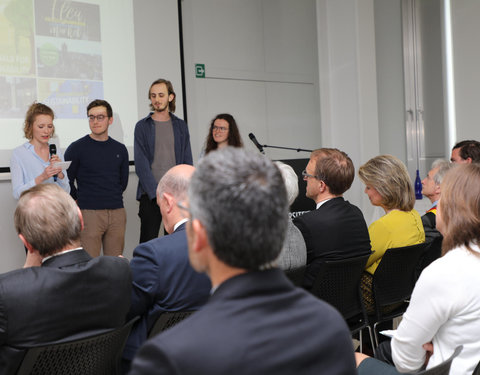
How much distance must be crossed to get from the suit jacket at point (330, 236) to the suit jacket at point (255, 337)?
175 centimetres

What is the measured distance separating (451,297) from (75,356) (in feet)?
3.64

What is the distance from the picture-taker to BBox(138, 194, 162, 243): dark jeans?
477cm

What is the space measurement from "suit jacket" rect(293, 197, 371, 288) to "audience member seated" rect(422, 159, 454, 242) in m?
0.59

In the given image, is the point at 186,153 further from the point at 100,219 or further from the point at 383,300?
the point at 383,300

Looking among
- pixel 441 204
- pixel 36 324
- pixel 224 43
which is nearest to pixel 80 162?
pixel 224 43

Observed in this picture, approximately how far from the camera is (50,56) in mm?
4793

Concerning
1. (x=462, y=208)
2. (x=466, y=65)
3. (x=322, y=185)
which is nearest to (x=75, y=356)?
(x=462, y=208)

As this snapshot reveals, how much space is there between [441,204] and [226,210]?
1.03 metres

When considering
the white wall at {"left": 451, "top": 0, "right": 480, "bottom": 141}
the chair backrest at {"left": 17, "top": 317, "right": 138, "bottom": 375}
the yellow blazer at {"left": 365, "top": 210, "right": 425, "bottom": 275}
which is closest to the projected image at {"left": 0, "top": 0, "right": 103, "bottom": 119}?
the yellow blazer at {"left": 365, "top": 210, "right": 425, "bottom": 275}

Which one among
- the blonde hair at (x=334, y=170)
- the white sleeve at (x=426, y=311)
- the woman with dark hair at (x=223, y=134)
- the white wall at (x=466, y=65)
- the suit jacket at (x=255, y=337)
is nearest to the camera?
the suit jacket at (x=255, y=337)

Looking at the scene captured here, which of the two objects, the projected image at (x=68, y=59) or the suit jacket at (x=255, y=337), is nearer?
the suit jacket at (x=255, y=337)

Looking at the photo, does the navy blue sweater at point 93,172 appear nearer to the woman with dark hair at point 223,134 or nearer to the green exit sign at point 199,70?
the woman with dark hair at point 223,134

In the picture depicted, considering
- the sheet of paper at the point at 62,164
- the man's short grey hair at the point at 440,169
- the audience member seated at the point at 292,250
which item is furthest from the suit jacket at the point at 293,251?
the sheet of paper at the point at 62,164

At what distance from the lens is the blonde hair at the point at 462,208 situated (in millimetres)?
1634
